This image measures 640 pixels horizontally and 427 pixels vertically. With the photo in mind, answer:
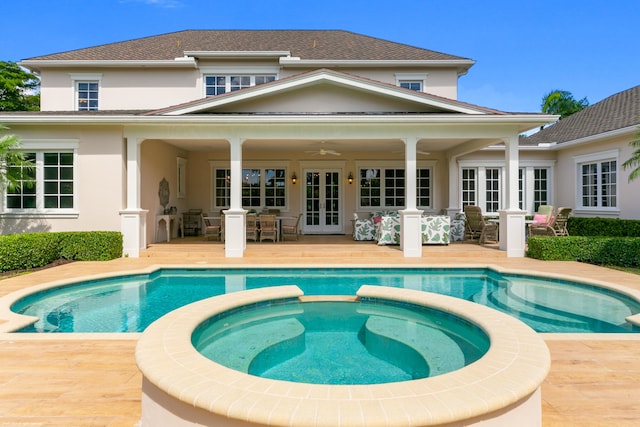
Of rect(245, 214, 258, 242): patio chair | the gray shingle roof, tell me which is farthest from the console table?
the gray shingle roof

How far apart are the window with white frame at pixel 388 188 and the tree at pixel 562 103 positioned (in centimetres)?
1882

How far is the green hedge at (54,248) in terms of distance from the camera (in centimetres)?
864

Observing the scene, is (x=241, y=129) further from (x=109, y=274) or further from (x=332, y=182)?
(x=332, y=182)

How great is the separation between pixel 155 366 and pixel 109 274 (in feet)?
20.2

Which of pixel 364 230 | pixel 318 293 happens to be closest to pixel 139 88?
pixel 364 230

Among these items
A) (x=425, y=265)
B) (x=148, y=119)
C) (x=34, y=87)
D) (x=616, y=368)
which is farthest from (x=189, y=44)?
(x=34, y=87)

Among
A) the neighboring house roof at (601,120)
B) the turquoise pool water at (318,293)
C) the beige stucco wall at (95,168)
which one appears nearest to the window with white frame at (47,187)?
the beige stucco wall at (95,168)

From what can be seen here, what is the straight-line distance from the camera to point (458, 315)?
4.64 metres

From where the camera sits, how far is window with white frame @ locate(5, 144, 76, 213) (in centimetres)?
1080

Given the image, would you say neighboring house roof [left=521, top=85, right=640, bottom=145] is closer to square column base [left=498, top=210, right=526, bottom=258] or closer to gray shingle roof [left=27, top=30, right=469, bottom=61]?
square column base [left=498, top=210, right=526, bottom=258]

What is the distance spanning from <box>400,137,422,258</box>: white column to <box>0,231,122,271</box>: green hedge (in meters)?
7.61

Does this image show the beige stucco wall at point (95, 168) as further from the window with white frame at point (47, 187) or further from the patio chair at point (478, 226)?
the patio chair at point (478, 226)

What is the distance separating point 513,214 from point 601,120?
7433mm

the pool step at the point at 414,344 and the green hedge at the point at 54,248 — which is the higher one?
the green hedge at the point at 54,248
